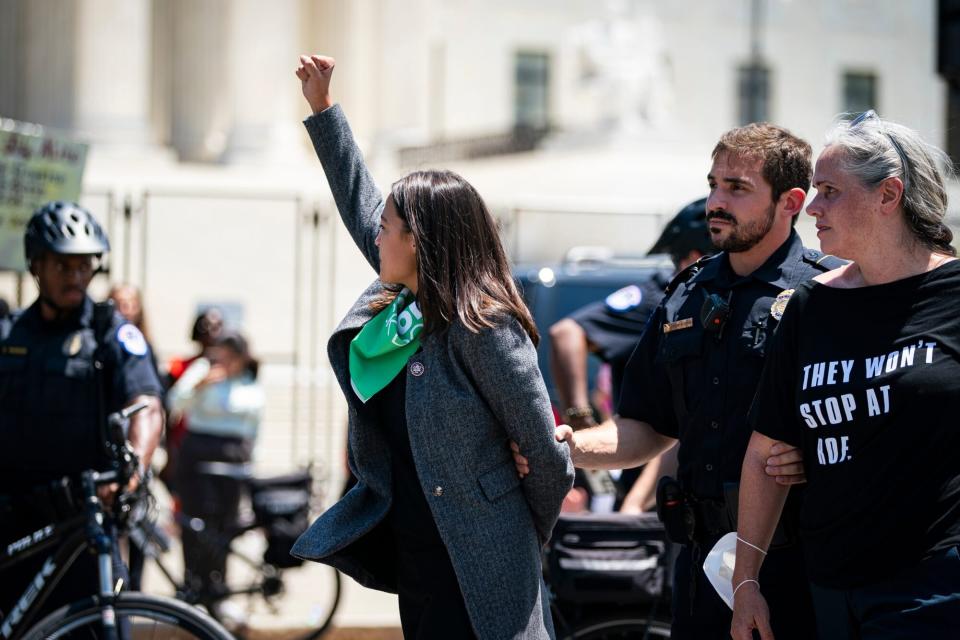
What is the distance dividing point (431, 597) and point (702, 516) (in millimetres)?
711

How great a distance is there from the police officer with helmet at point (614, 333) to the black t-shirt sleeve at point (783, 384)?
2.04 metres

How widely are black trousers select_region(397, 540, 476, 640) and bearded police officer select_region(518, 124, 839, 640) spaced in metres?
0.33

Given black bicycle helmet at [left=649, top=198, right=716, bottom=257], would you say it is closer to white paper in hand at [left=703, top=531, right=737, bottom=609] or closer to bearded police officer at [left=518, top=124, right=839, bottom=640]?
bearded police officer at [left=518, top=124, right=839, bottom=640]

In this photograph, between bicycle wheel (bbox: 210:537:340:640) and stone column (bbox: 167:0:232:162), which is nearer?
bicycle wheel (bbox: 210:537:340:640)

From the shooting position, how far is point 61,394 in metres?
5.24

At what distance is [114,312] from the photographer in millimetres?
5367

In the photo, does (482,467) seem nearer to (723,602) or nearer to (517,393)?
(517,393)

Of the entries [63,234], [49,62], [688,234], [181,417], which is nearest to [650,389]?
[688,234]

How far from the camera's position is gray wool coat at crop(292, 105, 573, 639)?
3.62 m

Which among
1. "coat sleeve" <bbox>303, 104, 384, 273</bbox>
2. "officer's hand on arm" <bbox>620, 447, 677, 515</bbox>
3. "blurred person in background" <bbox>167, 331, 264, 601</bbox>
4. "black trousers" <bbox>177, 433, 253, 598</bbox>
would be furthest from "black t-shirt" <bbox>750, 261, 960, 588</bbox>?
"blurred person in background" <bbox>167, 331, 264, 601</bbox>

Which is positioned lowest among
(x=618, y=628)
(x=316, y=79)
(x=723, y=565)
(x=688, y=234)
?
(x=618, y=628)

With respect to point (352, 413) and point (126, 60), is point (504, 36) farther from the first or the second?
point (352, 413)

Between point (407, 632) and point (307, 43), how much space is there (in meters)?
34.8

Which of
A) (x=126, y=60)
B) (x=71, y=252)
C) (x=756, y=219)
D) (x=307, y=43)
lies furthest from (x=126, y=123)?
(x=756, y=219)
